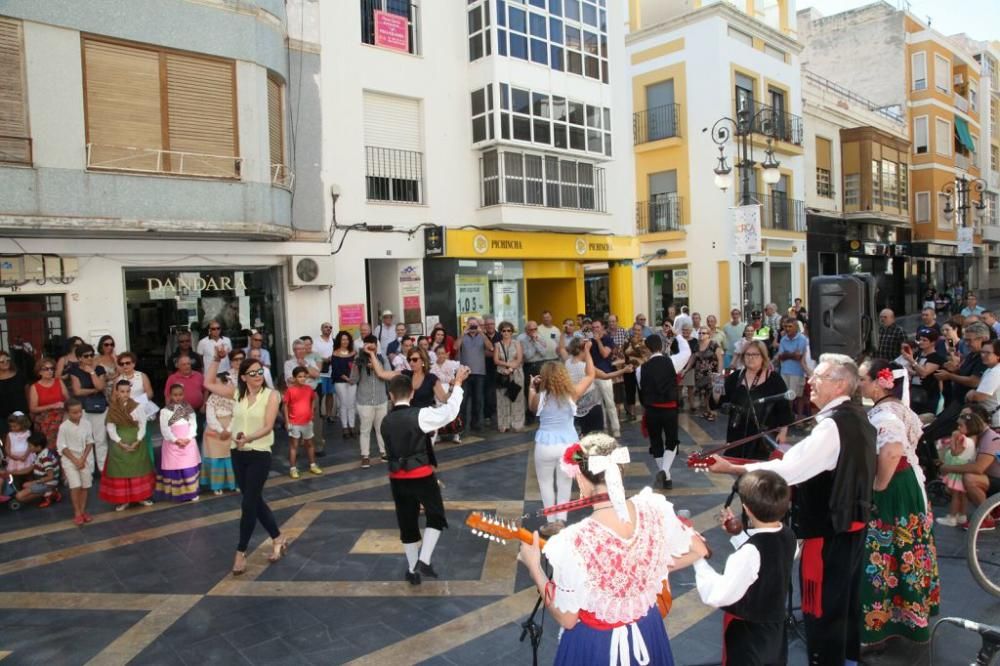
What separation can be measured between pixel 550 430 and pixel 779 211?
23210 mm

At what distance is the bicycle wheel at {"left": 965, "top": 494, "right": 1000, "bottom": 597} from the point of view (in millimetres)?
5266

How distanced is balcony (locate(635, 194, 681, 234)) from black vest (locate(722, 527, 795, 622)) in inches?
925

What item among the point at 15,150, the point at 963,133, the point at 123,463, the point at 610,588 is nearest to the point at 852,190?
the point at 963,133

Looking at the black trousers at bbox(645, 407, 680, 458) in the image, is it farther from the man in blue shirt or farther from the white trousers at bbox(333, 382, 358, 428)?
the white trousers at bbox(333, 382, 358, 428)

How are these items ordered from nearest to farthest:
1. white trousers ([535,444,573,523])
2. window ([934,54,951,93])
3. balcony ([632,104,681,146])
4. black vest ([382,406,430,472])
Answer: black vest ([382,406,430,472]) < white trousers ([535,444,573,523]) < balcony ([632,104,681,146]) < window ([934,54,951,93])

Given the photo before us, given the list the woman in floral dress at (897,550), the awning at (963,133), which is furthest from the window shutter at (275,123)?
the awning at (963,133)

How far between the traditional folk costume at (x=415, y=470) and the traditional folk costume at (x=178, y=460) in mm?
3833

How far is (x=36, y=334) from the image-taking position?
1092cm

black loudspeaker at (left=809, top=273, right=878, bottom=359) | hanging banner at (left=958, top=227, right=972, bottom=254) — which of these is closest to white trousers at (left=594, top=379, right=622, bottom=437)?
black loudspeaker at (left=809, top=273, right=878, bottom=359)

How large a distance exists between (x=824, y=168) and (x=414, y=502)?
2928 cm

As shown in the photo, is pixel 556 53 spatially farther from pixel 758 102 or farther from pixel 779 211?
pixel 779 211

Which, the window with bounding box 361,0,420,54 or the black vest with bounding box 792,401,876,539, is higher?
the window with bounding box 361,0,420,54

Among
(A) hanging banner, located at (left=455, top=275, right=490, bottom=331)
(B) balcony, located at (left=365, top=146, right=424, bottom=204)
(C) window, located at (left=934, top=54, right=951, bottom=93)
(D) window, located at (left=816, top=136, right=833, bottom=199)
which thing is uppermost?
(C) window, located at (left=934, top=54, right=951, bottom=93)

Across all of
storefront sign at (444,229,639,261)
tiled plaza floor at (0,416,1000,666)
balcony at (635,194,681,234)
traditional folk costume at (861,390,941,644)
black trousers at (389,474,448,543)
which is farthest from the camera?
balcony at (635,194,681,234)
